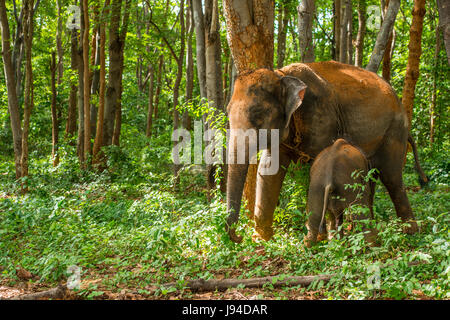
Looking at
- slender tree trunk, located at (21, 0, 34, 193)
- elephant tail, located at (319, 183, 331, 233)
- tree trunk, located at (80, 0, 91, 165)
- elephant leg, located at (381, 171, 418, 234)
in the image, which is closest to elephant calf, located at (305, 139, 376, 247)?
elephant tail, located at (319, 183, 331, 233)

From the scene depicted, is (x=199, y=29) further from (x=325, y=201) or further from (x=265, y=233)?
(x=325, y=201)

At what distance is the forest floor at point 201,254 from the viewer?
4355 mm

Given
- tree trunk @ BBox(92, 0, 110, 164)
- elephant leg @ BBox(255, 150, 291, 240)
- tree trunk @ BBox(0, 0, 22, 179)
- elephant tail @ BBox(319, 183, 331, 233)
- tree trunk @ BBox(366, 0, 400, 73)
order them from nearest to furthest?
elephant tail @ BBox(319, 183, 331, 233) → elephant leg @ BBox(255, 150, 291, 240) → tree trunk @ BBox(366, 0, 400, 73) → tree trunk @ BBox(0, 0, 22, 179) → tree trunk @ BBox(92, 0, 110, 164)

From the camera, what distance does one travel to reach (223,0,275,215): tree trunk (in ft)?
21.8

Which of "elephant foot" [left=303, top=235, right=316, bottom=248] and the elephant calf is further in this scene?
"elephant foot" [left=303, top=235, right=316, bottom=248]

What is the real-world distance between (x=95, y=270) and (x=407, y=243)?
12.0ft

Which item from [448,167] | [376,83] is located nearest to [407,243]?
[376,83]

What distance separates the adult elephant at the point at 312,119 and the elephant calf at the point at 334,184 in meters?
0.39

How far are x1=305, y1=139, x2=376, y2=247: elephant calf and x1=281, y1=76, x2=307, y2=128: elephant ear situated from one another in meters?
0.65

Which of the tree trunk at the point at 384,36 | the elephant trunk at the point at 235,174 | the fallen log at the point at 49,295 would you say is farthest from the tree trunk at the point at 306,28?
the fallen log at the point at 49,295

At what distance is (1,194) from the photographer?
11422mm

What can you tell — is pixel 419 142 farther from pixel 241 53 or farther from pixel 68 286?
pixel 68 286

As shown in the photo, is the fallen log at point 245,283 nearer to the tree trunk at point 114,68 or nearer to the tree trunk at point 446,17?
the tree trunk at point 446,17

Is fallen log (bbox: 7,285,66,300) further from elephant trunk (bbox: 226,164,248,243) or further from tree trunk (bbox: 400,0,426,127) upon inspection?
tree trunk (bbox: 400,0,426,127)
